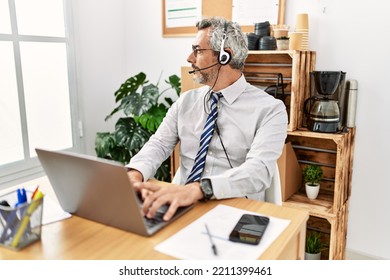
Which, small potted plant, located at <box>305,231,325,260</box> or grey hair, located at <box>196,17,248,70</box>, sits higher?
grey hair, located at <box>196,17,248,70</box>

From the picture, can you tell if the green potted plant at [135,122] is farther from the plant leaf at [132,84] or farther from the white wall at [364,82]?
the white wall at [364,82]

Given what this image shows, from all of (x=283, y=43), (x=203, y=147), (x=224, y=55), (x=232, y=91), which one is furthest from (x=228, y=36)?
(x=283, y=43)

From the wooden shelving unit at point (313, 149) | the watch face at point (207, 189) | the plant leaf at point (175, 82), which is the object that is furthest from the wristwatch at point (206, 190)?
the plant leaf at point (175, 82)

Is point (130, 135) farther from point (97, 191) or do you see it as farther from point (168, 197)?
point (97, 191)

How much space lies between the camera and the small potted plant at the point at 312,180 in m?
2.18

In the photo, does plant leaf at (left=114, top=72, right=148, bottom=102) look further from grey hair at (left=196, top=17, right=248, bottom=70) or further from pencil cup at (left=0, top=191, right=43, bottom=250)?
pencil cup at (left=0, top=191, right=43, bottom=250)

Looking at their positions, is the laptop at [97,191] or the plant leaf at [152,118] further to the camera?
the plant leaf at [152,118]

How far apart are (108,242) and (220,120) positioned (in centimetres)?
86

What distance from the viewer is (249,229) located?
36.6 inches

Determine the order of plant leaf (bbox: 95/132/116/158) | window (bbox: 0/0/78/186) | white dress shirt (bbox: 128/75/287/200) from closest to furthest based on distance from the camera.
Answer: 1. white dress shirt (bbox: 128/75/287/200)
2. window (bbox: 0/0/78/186)
3. plant leaf (bbox: 95/132/116/158)

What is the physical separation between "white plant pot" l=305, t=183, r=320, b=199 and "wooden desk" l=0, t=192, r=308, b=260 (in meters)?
1.16

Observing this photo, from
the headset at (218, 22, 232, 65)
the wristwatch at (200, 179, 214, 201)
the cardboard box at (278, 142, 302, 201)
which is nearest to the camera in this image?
the wristwatch at (200, 179, 214, 201)

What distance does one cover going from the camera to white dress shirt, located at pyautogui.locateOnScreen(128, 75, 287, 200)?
1414mm

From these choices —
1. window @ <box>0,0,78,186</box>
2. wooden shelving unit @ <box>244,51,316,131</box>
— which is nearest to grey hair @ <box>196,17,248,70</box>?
wooden shelving unit @ <box>244,51,316,131</box>
